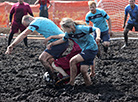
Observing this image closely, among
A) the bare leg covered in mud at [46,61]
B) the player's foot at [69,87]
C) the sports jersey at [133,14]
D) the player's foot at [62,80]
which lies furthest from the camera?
the sports jersey at [133,14]

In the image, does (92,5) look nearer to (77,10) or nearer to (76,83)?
(76,83)

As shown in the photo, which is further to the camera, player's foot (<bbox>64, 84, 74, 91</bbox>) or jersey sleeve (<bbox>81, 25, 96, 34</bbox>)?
player's foot (<bbox>64, 84, 74, 91</bbox>)

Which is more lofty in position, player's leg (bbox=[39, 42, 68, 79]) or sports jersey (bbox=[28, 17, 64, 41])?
sports jersey (bbox=[28, 17, 64, 41])

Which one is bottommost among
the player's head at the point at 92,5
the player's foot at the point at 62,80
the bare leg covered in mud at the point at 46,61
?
the player's foot at the point at 62,80

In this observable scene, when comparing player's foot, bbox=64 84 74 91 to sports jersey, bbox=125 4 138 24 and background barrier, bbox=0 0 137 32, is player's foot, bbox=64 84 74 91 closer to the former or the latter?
sports jersey, bbox=125 4 138 24

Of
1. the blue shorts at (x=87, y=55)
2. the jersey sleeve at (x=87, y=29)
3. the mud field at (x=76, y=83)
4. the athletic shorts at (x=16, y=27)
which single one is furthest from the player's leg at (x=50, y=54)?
the athletic shorts at (x=16, y=27)

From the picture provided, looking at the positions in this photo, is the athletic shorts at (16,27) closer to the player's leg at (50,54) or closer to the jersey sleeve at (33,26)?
the player's leg at (50,54)

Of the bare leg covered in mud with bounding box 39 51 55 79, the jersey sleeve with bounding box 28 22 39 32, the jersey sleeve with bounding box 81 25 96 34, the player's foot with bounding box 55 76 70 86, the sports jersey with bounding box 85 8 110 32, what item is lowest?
the player's foot with bounding box 55 76 70 86

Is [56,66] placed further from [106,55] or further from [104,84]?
[106,55]

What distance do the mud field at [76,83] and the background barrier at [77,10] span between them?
7721 mm

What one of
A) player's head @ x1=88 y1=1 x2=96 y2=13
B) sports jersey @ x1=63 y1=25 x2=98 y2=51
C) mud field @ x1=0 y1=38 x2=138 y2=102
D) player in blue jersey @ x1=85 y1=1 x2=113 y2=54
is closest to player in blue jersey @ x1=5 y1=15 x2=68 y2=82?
sports jersey @ x1=63 y1=25 x2=98 y2=51

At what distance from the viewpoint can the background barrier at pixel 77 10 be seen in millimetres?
16027

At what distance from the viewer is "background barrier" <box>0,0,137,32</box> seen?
52.6 ft

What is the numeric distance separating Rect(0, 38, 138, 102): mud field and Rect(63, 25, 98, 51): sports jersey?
2.92 ft
